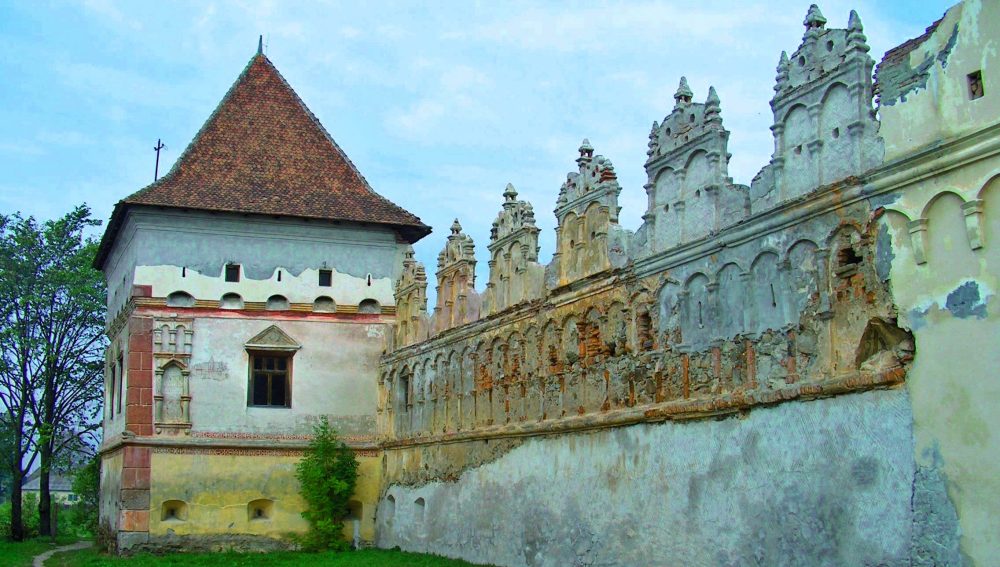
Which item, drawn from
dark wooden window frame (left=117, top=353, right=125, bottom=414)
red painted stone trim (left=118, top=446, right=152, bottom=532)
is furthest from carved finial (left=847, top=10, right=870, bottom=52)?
dark wooden window frame (left=117, top=353, right=125, bottom=414)

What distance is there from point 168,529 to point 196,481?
102 centimetres

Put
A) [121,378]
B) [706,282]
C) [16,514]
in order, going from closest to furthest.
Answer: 1. [706,282]
2. [121,378]
3. [16,514]

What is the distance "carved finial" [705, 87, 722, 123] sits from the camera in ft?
41.5

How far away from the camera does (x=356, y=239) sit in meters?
23.0

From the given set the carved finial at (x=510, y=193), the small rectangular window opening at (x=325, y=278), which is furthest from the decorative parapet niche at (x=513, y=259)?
the small rectangular window opening at (x=325, y=278)

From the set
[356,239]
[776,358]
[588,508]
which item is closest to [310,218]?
[356,239]

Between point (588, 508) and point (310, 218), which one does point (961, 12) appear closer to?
point (588, 508)

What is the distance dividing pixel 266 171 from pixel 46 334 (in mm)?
11842

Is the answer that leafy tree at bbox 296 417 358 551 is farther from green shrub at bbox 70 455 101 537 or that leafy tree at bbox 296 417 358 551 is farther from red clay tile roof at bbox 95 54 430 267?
green shrub at bbox 70 455 101 537

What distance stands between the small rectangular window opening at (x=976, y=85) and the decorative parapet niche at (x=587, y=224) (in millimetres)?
5493

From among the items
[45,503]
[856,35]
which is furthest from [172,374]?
[856,35]

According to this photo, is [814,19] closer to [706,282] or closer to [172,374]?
[706,282]

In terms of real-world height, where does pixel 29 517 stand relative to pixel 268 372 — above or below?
below

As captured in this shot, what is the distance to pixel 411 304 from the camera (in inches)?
847
